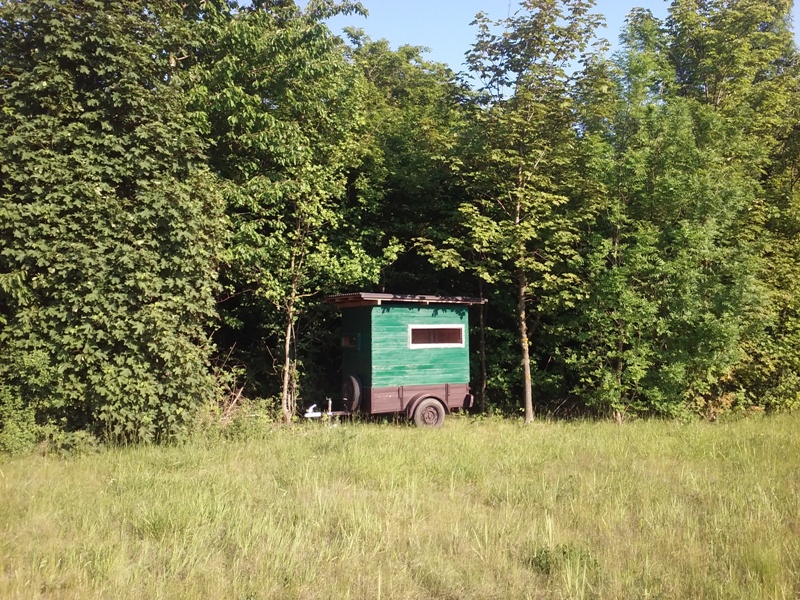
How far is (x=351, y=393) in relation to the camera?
38.5ft

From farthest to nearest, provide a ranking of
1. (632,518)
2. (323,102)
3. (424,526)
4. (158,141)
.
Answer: (323,102) < (158,141) < (632,518) < (424,526)

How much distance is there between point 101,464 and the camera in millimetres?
7512

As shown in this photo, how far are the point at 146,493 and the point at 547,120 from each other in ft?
33.5

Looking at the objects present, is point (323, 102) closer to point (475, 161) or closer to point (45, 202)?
point (475, 161)

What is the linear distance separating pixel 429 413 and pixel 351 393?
5.42 ft

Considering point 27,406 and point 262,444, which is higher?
point 27,406

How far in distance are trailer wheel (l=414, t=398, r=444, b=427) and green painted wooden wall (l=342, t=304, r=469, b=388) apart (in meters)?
0.41

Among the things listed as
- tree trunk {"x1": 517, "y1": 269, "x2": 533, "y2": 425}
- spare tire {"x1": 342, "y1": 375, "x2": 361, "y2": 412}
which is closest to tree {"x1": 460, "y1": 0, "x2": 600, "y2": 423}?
tree trunk {"x1": 517, "y1": 269, "x2": 533, "y2": 425}

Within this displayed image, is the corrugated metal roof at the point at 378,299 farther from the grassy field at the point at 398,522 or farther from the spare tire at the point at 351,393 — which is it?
the grassy field at the point at 398,522

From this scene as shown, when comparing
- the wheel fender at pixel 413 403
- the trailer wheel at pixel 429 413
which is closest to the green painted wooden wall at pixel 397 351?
the wheel fender at pixel 413 403

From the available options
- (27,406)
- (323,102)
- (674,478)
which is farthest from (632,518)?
(323,102)

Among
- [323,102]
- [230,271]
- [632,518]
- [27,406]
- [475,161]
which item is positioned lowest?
[632,518]

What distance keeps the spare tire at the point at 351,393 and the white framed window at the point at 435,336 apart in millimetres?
1318

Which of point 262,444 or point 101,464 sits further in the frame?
point 262,444
